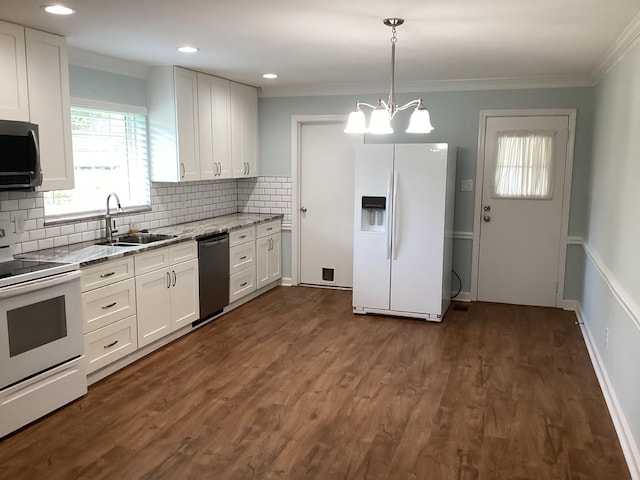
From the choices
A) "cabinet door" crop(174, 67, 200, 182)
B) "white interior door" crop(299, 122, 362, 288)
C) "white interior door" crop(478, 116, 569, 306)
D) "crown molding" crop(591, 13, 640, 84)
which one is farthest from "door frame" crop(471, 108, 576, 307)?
"cabinet door" crop(174, 67, 200, 182)

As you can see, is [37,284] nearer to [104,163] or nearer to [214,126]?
[104,163]

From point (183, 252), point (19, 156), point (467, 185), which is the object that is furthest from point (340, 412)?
point (467, 185)

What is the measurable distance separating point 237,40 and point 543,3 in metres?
1.92

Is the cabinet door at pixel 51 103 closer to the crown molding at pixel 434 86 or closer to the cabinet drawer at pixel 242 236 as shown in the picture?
the cabinet drawer at pixel 242 236

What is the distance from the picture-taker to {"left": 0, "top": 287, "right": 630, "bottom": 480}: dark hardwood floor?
2.74m

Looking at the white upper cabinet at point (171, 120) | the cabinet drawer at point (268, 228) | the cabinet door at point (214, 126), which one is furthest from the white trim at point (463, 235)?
the white upper cabinet at point (171, 120)

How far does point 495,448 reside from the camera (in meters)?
2.91

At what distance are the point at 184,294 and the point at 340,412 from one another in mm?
1842

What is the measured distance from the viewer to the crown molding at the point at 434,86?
17.3ft

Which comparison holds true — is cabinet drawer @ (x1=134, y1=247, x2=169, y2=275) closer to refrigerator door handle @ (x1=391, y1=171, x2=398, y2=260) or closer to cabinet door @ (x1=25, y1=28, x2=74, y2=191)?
cabinet door @ (x1=25, y1=28, x2=74, y2=191)

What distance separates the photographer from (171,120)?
478 centimetres

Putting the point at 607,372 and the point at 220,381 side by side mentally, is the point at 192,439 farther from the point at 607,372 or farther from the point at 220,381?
the point at 607,372

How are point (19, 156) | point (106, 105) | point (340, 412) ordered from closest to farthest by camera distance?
point (19, 156), point (340, 412), point (106, 105)

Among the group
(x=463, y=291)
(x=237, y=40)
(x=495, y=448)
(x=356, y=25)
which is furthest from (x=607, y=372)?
(x=237, y=40)
